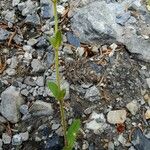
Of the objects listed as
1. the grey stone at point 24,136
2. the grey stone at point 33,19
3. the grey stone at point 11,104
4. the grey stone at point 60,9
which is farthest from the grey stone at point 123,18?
the grey stone at point 24,136

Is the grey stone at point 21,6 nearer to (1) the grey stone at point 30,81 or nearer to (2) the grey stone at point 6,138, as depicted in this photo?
(1) the grey stone at point 30,81

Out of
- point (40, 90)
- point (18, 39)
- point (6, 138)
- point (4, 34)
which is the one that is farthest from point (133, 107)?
point (4, 34)

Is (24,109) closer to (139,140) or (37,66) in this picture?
(37,66)

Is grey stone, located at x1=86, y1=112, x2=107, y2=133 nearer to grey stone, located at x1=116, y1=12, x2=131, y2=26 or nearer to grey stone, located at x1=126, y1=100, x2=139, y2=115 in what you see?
grey stone, located at x1=126, y1=100, x2=139, y2=115

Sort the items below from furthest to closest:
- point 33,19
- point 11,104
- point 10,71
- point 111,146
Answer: point 33,19 < point 10,71 < point 11,104 < point 111,146

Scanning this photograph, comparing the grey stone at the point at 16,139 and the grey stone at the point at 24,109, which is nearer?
the grey stone at the point at 16,139

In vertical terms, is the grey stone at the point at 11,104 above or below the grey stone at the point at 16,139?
above

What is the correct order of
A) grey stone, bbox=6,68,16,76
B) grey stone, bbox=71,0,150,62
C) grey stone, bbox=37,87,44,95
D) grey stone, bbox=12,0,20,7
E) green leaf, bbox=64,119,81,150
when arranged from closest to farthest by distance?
green leaf, bbox=64,119,81,150, grey stone, bbox=37,87,44,95, grey stone, bbox=6,68,16,76, grey stone, bbox=71,0,150,62, grey stone, bbox=12,0,20,7

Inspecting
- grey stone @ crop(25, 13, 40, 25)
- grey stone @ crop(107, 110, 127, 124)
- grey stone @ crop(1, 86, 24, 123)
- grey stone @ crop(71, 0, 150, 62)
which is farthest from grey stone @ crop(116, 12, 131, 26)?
grey stone @ crop(1, 86, 24, 123)
